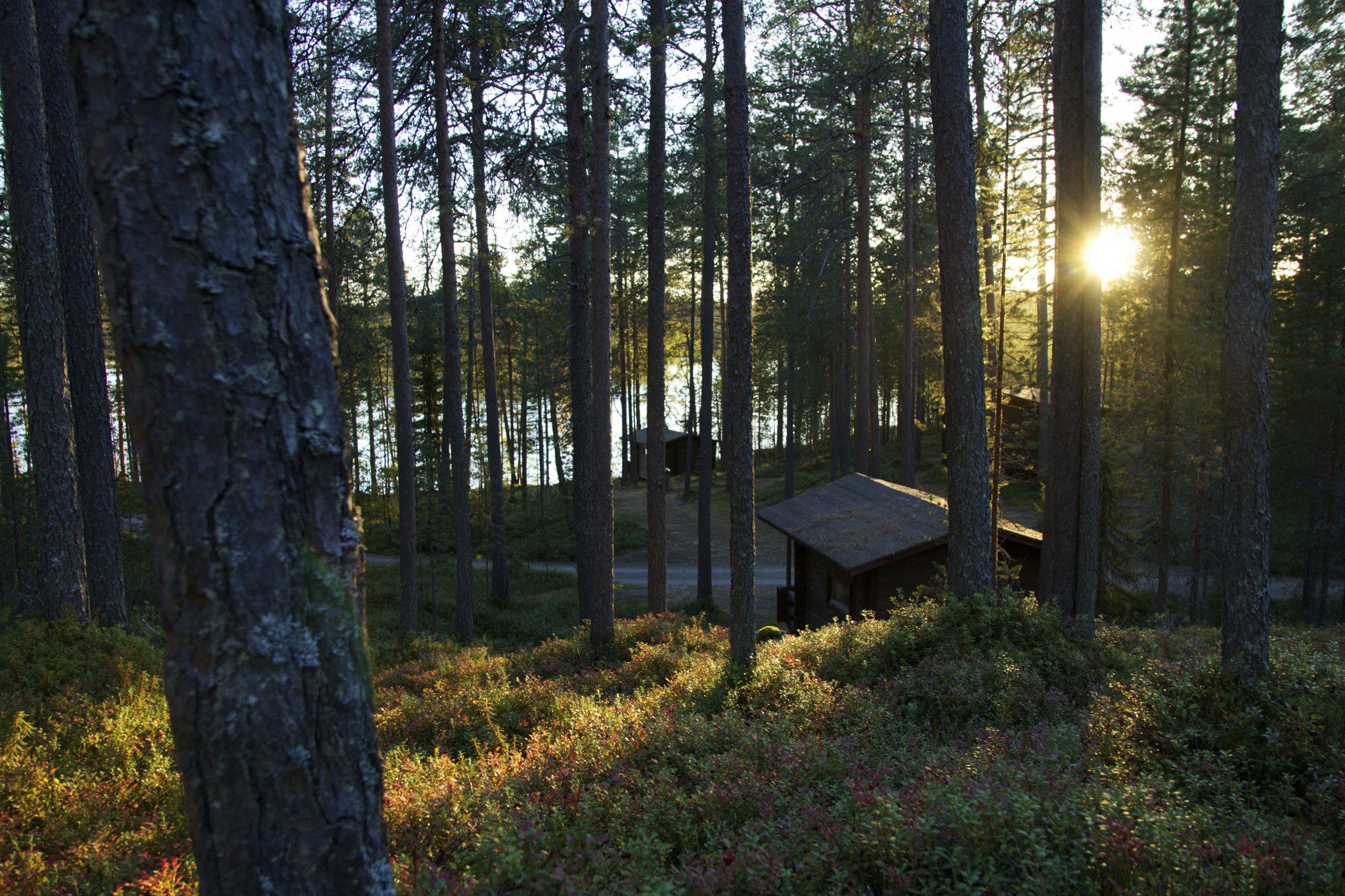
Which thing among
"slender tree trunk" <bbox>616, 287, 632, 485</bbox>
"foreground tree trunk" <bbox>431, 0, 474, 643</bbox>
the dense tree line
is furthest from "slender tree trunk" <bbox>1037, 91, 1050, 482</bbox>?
"slender tree trunk" <bbox>616, 287, 632, 485</bbox>

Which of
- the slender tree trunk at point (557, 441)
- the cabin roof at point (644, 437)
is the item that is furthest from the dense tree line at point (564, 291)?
the cabin roof at point (644, 437)

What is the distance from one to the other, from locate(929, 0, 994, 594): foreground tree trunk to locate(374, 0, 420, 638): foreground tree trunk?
913 centimetres

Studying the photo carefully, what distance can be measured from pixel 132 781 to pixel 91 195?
16.1 feet

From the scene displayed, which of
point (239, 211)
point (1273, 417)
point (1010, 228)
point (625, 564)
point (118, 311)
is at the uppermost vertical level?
point (1010, 228)

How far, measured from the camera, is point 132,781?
197 inches

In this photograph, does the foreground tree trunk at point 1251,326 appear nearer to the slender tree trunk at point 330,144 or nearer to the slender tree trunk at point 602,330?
the slender tree trunk at point 602,330

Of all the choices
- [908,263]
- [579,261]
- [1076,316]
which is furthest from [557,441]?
[1076,316]

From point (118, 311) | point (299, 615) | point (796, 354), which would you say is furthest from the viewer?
point (796, 354)

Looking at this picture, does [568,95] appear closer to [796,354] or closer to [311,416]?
[311,416]

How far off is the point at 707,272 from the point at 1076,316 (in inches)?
404

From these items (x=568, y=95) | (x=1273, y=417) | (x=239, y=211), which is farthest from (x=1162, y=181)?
(x=239, y=211)

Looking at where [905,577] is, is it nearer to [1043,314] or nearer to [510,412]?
[1043,314]

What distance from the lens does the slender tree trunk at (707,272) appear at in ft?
55.8

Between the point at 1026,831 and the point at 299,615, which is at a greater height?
the point at 299,615
